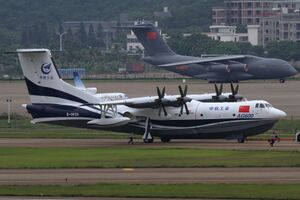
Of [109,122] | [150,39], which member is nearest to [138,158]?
[109,122]

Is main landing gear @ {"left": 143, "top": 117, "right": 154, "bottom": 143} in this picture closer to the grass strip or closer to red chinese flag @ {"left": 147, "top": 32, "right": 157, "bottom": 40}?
the grass strip

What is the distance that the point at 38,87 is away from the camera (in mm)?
68500

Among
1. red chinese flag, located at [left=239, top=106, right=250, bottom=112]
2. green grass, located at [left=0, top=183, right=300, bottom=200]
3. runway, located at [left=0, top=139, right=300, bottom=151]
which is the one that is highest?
green grass, located at [left=0, top=183, right=300, bottom=200]

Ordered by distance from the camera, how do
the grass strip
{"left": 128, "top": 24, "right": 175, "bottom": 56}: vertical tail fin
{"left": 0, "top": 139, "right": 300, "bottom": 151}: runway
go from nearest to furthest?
{"left": 0, "top": 139, "right": 300, "bottom": 151}: runway, the grass strip, {"left": 128, "top": 24, "right": 175, "bottom": 56}: vertical tail fin

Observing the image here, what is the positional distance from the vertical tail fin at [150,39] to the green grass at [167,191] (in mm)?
Result: 91363

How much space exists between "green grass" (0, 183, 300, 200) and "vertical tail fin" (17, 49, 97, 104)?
79.0ft

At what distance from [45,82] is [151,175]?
21.6m

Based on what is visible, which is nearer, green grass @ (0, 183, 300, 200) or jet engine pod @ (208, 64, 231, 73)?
green grass @ (0, 183, 300, 200)

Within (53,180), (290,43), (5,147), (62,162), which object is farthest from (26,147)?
(290,43)

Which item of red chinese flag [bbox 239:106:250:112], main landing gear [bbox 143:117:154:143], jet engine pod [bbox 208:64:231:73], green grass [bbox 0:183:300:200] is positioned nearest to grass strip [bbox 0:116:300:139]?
red chinese flag [bbox 239:106:250:112]

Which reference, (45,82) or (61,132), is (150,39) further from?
(45,82)

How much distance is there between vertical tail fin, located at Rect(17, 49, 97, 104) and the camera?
6819 cm

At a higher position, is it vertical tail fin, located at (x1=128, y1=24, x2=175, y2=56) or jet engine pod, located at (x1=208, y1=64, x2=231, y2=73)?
vertical tail fin, located at (x1=128, y1=24, x2=175, y2=56)

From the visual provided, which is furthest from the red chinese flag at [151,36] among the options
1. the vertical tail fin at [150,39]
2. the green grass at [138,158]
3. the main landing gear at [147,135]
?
the green grass at [138,158]
